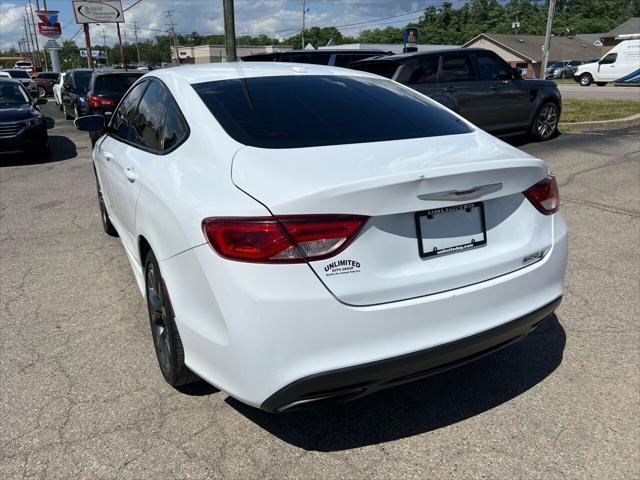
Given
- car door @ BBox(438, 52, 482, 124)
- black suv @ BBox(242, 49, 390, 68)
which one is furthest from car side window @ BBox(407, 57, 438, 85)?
black suv @ BBox(242, 49, 390, 68)

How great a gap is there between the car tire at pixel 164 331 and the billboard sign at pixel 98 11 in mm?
42081

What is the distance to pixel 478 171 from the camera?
214 centimetres

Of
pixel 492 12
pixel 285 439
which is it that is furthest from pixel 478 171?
pixel 492 12

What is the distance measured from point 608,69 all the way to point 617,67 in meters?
0.60

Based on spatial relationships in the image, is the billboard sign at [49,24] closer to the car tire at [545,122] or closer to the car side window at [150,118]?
the car tire at [545,122]

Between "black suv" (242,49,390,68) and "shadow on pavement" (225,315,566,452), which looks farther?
"black suv" (242,49,390,68)

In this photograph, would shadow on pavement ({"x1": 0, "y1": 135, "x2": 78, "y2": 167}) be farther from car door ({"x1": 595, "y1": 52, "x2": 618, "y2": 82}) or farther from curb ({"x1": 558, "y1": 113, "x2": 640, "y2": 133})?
car door ({"x1": 595, "y1": 52, "x2": 618, "y2": 82})

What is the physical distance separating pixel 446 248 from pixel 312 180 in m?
0.63

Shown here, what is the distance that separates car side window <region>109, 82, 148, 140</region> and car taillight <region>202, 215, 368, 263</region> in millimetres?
2123

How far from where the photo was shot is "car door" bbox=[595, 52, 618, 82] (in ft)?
109

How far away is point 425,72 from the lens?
875 centimetres

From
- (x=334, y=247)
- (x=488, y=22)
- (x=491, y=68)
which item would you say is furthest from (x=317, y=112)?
(x=488, y=22)

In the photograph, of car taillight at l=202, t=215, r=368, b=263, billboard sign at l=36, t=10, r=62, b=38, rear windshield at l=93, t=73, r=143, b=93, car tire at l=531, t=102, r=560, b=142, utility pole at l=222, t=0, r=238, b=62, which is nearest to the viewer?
car taillight at l=202, t=215, r=368, b=263

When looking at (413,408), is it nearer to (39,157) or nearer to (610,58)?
(39,157)
